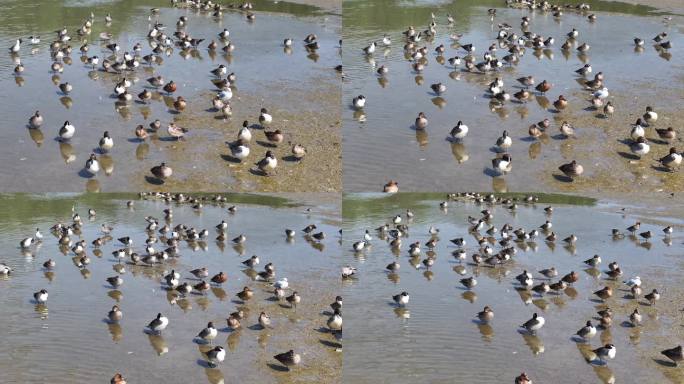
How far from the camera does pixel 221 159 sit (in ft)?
93.1

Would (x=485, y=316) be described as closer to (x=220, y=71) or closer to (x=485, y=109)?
(x=485, y=109)

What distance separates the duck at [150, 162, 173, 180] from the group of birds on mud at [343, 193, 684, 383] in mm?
6813

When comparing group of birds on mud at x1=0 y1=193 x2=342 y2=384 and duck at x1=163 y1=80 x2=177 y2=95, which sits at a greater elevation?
duck at x1=163 y1=80 x2=177 y2=95

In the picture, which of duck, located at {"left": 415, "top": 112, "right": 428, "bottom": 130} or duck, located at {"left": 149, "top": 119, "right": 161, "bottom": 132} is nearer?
duck, located at {"left": 149, "top": 119, "right": 161, "bottom": 132}

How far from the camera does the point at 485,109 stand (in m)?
33.0

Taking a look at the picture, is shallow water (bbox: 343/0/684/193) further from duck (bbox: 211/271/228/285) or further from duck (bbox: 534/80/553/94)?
duck (bbox: 211/271/228/285)

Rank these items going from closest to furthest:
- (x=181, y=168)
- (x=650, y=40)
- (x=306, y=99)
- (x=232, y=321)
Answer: (x=232, y=321) < (x=181, y=168) < (x=306, y=99) < (x=650, y=40)

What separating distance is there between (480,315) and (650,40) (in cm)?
2471

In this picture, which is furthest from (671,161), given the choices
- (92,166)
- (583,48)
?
(92,166)

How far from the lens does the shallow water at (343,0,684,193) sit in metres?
28.2

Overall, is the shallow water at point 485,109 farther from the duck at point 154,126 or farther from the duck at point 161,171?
the duck at point 154,126


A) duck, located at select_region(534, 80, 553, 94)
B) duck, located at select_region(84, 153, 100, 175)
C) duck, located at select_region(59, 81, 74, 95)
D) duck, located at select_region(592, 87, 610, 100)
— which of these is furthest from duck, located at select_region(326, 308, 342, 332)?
duck, located at select_region(59, 81, 74, 95)

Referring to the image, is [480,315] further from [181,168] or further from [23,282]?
[23,282]

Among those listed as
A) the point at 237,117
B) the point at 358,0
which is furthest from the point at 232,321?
the point at 358,0
